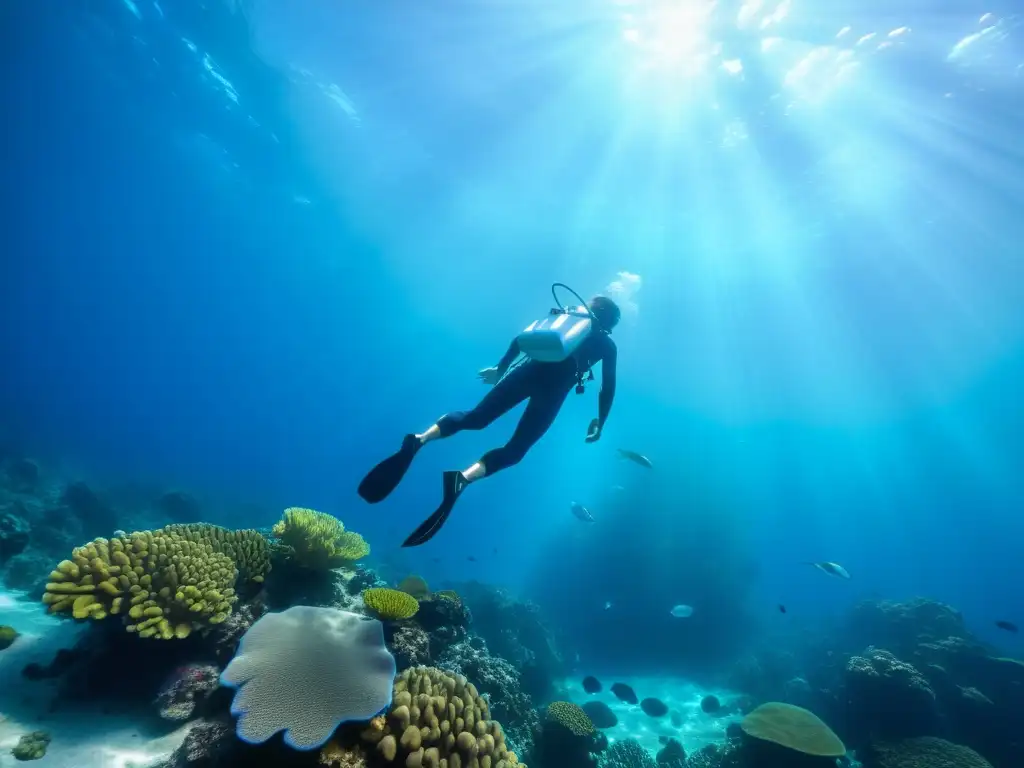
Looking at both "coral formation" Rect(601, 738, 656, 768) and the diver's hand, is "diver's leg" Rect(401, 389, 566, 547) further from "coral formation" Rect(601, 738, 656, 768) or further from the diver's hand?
"coral formation" Rect(601, 738, 656, 768)

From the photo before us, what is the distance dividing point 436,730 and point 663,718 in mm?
14424

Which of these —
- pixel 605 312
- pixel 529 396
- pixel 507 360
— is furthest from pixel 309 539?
pixel 605 312

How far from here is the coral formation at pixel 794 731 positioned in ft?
24.2

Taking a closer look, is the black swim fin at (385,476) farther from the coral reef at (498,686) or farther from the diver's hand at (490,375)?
the coral reef at (498,686)

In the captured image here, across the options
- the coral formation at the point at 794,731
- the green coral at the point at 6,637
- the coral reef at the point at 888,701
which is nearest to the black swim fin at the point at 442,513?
the green coral at the point at 6,637

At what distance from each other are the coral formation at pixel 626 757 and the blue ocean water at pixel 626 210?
10263mm

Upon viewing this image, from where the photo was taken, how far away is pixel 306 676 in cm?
339

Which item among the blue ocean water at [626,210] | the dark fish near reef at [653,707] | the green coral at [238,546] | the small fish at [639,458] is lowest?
the dark fish near reef at [653,707]

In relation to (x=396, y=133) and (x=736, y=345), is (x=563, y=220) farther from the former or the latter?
(x=736, y=345)

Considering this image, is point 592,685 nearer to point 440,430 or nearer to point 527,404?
point 527,404

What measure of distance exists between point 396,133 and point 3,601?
33.3 m

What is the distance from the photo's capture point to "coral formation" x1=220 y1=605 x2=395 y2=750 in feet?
9.80

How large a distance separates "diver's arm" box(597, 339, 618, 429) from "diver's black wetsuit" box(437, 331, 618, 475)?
14 cm

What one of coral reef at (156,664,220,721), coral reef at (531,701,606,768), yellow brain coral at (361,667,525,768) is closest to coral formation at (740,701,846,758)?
coral reef at (531,701,606,768)
